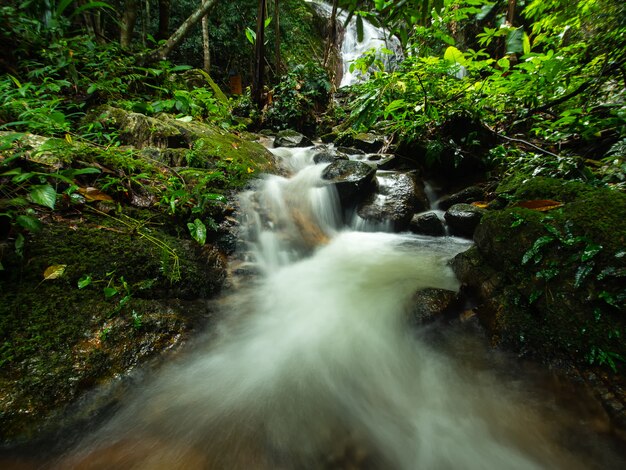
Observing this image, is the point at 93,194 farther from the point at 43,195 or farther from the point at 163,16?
the point at 163,16

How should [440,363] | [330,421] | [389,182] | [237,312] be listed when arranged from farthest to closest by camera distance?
[389,182]
[237,312]
[440,363]
[330,421]

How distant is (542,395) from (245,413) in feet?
6.28

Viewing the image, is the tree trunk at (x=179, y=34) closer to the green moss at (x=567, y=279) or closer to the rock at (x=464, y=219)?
the rock at (x=464, y=219)

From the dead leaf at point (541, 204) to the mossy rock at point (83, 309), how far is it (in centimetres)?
331

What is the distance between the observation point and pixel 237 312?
257 cm

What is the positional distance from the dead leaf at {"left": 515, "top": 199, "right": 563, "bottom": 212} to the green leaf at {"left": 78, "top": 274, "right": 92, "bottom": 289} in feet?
12.6

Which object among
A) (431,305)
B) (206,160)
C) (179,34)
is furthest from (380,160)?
(179,34)

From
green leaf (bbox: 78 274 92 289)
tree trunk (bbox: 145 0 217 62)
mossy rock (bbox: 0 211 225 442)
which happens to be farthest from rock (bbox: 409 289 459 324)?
tree trunk (bbox: 145 0 217 62)

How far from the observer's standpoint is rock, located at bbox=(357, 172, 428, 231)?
4.80m

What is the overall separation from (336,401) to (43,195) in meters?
2.44

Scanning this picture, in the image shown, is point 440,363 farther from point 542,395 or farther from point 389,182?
point 389,182

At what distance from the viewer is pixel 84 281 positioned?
6.28ft

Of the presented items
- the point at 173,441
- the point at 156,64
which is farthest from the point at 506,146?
the point at 156,64

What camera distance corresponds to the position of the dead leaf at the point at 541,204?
2459 millimetres
